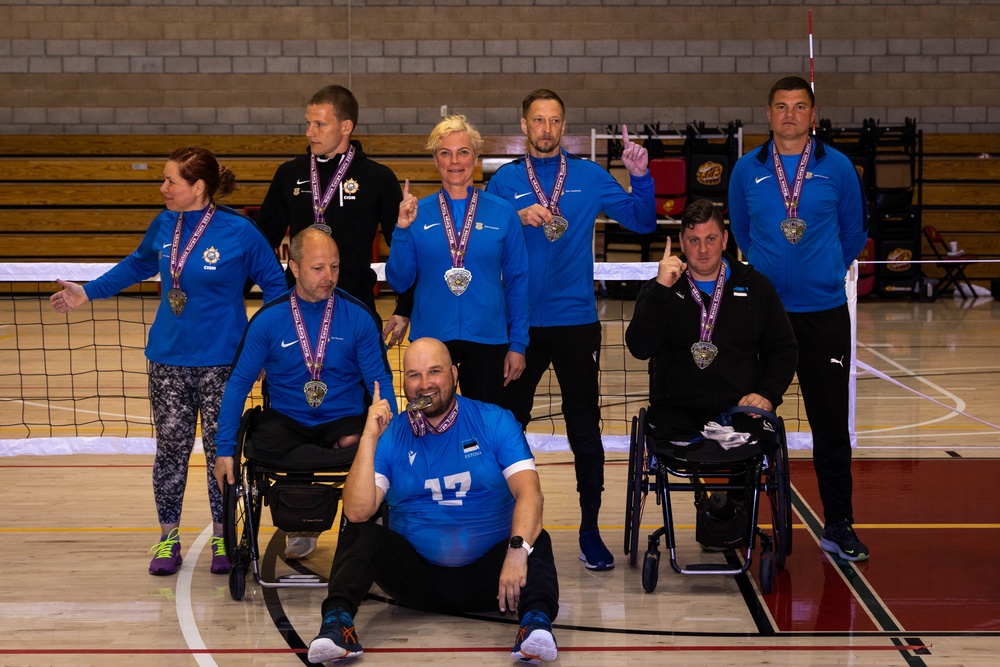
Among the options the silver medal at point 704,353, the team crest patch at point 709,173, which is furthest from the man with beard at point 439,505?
the team crest patch at point 709,173

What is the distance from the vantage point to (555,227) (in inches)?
171

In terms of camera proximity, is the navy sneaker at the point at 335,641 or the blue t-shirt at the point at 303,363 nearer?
the navy sneaker at the point at 335,641

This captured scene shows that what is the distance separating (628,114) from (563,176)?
1041cm

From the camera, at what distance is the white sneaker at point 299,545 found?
4.59 metres

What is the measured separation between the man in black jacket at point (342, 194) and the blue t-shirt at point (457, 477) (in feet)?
2.50

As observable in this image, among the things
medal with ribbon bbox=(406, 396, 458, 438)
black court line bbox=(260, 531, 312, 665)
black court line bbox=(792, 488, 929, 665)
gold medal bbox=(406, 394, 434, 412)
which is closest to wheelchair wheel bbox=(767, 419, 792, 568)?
black court line bbox=(792, 488, 929, 665)

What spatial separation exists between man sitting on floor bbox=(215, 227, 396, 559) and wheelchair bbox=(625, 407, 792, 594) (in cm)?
98

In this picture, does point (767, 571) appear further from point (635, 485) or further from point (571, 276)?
point (571, 276)

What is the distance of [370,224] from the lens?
450 cm

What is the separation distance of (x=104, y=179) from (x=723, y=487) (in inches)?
472

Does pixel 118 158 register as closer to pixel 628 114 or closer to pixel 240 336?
pixel 628 114

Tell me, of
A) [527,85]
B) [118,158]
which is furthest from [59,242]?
[527,85]

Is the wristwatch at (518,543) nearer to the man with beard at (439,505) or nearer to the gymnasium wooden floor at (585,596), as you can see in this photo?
the man with beard at (439,505)

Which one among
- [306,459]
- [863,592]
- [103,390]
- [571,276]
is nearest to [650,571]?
[863,592]
